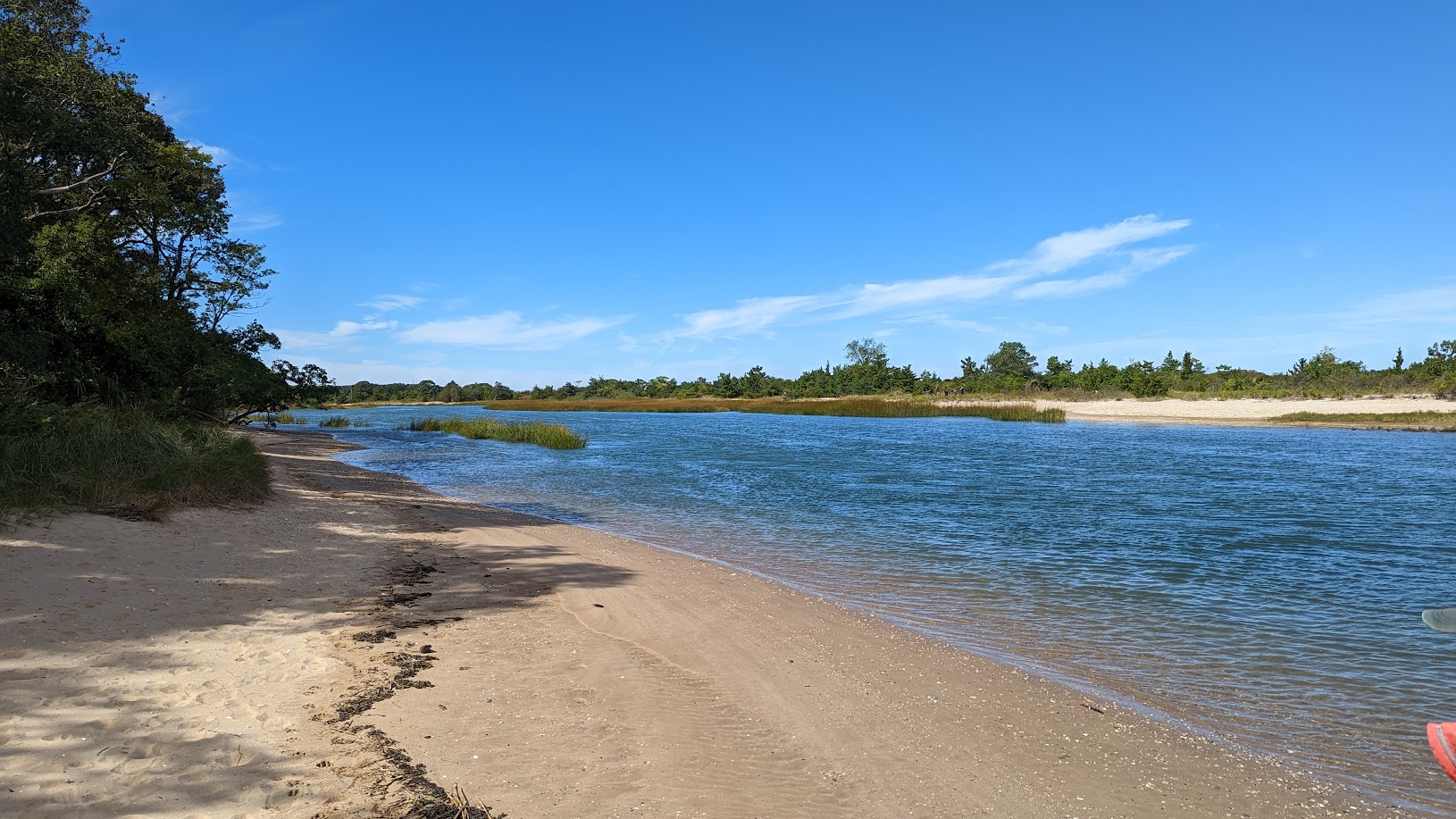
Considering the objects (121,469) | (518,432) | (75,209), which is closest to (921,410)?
(518,432)

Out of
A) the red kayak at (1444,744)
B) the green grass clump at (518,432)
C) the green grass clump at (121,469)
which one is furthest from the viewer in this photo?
the green grass clump at (518,432)

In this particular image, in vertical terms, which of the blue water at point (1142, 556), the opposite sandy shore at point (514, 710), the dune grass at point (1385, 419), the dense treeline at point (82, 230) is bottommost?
the blue water at point (1142, 556)

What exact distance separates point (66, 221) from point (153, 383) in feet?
12.5

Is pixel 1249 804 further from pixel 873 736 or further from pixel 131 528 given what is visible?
pixel 131 528

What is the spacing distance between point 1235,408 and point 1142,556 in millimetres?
60793

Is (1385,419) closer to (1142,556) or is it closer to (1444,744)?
(1142,556)

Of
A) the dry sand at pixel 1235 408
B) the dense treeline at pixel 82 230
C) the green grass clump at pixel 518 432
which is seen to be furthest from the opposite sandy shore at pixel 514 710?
the dry sand at pixel 1235 408

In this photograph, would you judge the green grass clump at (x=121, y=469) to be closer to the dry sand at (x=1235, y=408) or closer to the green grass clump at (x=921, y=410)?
the green grass clump at (x=921, y=410)

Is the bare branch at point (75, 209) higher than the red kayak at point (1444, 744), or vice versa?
the bare branch at point (75, 209)

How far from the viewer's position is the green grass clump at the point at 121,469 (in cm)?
866

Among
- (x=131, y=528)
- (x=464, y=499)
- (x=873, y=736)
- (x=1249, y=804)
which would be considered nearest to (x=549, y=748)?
(x=873, y=736)

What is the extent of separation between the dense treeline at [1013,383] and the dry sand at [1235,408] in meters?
3.28

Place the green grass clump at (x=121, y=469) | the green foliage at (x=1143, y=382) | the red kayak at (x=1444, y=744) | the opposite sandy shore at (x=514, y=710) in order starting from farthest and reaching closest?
the green foliage at (x=1143, y=382)
the green grass clump at (x=121, y=469)
the opposite sandy shore at (x=514, y=710)
the red kayak at (x=1444, y=744)

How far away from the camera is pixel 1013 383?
97.5m
